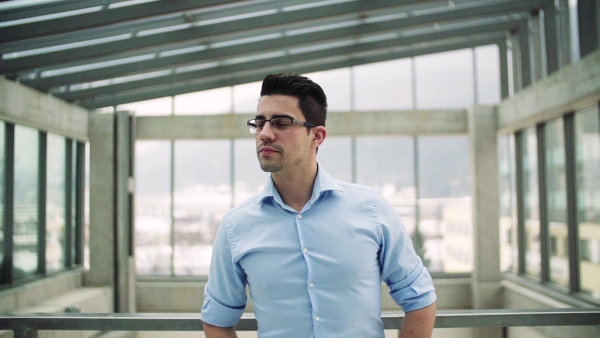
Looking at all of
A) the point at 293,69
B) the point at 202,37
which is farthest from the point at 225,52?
the point at 293,69

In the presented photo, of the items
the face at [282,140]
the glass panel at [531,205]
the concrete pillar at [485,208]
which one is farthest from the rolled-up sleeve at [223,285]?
the concrete pillar at [485,208]

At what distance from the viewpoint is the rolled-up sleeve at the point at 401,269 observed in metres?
1.75

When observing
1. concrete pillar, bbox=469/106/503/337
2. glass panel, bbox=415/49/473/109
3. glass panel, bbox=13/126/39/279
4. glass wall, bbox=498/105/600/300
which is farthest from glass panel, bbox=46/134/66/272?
glass wall, bbox=498/105/600/300

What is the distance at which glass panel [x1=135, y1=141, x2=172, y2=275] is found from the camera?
44.5 ft

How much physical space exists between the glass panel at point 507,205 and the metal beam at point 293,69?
2.35 metres

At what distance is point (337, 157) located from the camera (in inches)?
531

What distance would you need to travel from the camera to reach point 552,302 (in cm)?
920

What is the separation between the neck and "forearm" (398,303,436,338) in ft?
1.68

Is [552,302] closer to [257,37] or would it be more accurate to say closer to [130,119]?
[257,37]

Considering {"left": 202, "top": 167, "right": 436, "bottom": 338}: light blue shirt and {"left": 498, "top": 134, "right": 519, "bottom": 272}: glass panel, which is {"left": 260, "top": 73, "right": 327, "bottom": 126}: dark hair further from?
{"left": 498, "top": 134, "right": 519, "bottom": 272}: glass panel

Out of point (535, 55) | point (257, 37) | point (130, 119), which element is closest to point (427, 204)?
point (535, 55)

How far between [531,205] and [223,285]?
10562 millimetres

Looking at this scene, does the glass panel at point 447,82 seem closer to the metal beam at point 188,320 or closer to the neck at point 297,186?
the metal beam at point 188,320

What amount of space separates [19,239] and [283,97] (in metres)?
9.14
